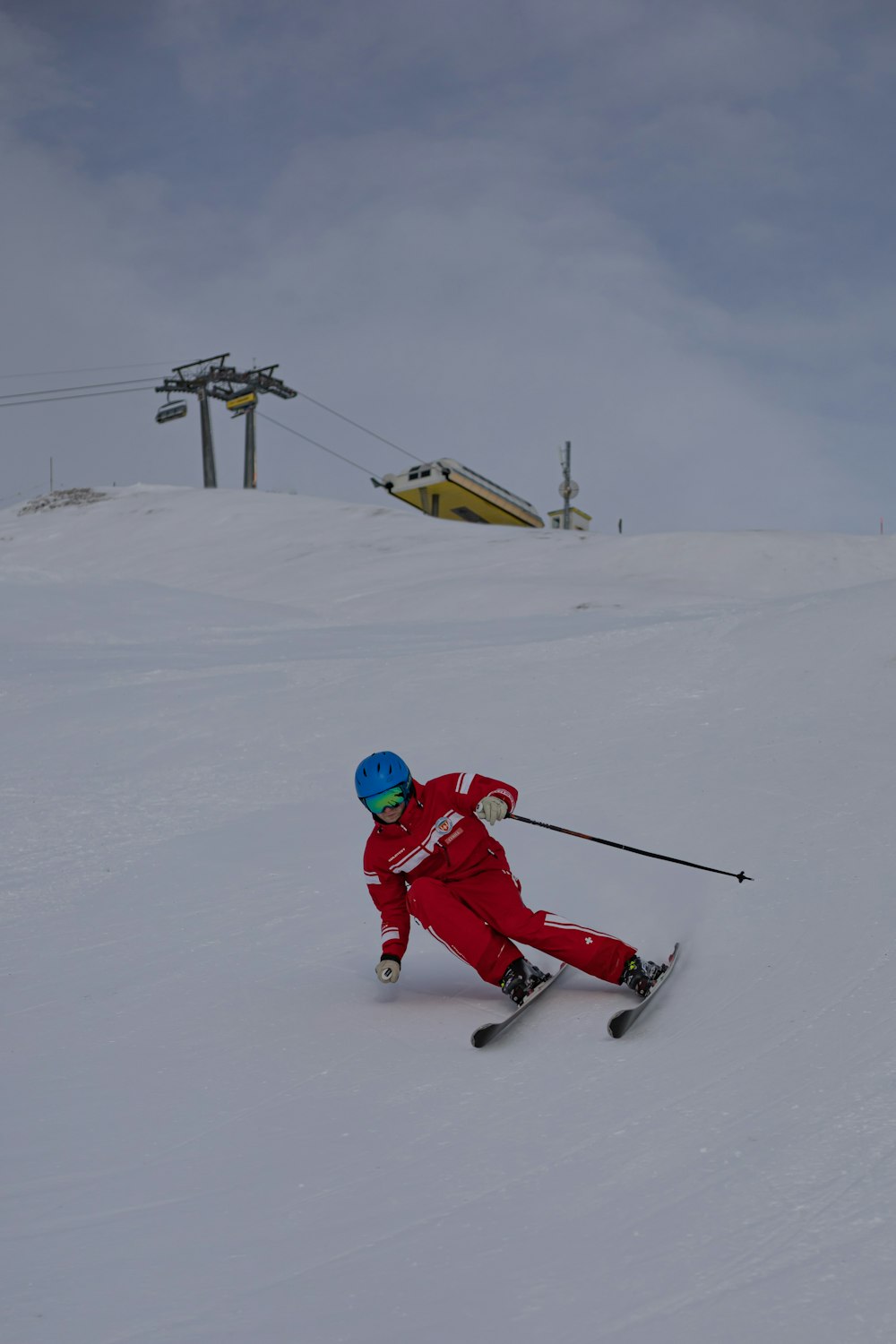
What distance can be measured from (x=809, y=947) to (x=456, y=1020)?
127 cm

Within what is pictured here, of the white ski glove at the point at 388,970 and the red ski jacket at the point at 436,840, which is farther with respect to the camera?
the red ski jacket at the point at 436,840

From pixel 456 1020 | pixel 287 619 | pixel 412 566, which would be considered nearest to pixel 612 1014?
pixel 456 1020

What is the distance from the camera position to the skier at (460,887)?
4023mm

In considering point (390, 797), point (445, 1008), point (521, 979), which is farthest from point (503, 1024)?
point (390, 797)

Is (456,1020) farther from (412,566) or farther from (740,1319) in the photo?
(412,566)

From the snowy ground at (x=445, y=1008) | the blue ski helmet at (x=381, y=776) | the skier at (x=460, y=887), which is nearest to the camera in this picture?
the snowy ground at (x=445, y=1008)

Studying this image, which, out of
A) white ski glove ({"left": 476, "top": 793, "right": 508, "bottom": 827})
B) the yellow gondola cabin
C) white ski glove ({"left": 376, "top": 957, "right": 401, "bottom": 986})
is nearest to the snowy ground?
white ski glove ({"left": 376, "top": 957, "right": 401, "bottom": 986})

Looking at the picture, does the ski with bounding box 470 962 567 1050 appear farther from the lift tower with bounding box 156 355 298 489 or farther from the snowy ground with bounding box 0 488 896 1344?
the lift tower with bounding box 156 355 298 489

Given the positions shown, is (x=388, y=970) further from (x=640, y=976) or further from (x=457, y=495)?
(x=457, y=495)

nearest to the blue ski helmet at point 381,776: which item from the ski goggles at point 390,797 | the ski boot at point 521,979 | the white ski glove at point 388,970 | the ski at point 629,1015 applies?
the ski goggles at point 390,797

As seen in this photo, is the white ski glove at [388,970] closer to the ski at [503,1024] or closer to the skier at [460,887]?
the skier at [460,887]

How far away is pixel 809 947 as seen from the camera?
13.6ft

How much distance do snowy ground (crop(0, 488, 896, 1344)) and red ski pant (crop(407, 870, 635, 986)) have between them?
0.54ft

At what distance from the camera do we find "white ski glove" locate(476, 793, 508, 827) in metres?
3.99
